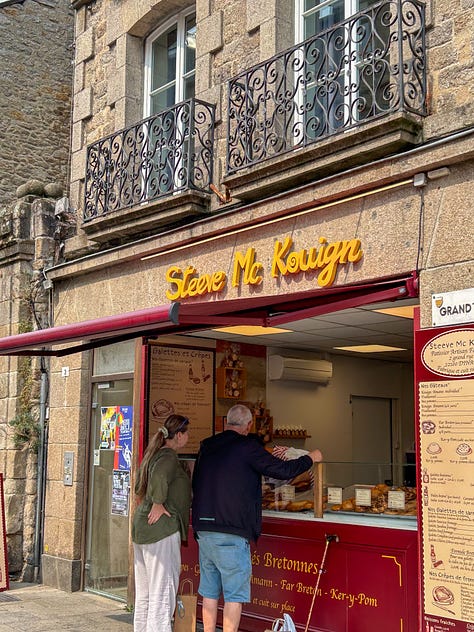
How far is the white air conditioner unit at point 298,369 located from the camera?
9.27m

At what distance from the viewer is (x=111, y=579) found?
925 cm

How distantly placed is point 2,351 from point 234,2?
13.7ft

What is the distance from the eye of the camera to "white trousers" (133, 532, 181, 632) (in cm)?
632

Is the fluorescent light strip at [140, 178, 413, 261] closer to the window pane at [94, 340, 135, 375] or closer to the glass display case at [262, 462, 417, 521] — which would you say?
the window pane at [94, 340, 135, 375]

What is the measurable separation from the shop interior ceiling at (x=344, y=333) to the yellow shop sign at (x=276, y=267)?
0.40 meters

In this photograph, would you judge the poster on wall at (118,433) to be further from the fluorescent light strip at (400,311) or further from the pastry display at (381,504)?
the fluorescent light strip at (400,311)

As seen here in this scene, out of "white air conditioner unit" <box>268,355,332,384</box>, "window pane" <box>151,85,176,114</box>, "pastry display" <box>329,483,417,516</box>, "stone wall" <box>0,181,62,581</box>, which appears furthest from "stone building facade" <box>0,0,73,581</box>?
"pastry display" <box>329,483,417,516</box>

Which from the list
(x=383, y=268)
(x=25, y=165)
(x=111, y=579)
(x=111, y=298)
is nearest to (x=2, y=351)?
(x=111, y=298)

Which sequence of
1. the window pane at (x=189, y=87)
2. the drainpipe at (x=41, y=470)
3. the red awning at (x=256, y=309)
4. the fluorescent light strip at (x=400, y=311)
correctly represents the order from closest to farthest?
the red awning at (x=256, y=309)
the fluorescent light strip at (x=400, y=311)
the window pane at (x=189, y=87)
the drainpipe at (x=41, y=470)

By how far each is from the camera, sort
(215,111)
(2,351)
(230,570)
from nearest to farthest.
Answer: (230,570)
(2,351)
(215,111)

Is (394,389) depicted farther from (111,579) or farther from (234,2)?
(234,2)

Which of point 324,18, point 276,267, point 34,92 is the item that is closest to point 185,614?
point 276,267

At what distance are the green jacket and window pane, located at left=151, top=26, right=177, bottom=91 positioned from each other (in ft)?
17.0

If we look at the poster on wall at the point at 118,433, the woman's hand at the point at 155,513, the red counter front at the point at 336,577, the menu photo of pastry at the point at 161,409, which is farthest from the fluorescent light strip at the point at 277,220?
the woman's hand at the point at 155,513
